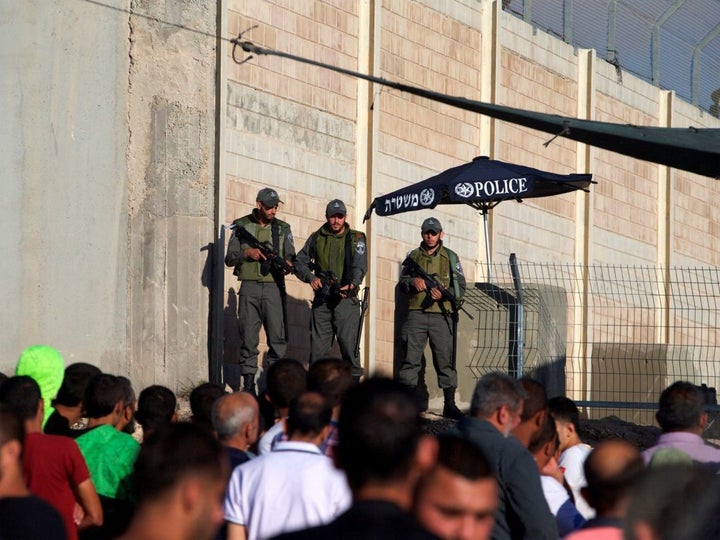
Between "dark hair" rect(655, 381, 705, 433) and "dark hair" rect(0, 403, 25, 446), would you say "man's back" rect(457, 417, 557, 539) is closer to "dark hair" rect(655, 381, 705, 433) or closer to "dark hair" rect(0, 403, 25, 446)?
"dark hair" rect(655, 381, 705, 433)

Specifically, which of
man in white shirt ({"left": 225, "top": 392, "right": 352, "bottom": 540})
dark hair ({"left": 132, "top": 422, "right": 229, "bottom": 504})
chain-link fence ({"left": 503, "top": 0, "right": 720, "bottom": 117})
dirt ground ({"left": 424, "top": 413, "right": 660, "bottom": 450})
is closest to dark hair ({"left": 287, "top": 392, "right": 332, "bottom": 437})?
man in white shirt ({"left": 225, "top": 392, "right": 352, "bottom": 540})

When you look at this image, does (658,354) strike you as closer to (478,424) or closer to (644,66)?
(644,66)

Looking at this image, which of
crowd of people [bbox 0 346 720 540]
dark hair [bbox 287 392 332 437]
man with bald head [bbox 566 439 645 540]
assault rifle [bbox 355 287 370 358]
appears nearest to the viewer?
crowd of people [bbox 0 346 720 540]

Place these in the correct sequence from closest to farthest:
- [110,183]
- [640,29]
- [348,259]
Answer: [348,259] < [110,183] < [640,29]

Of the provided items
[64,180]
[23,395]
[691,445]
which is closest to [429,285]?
[64,180]

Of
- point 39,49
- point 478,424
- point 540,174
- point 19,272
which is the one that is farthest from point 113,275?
point 478,424

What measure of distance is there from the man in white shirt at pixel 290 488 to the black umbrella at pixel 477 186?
8.80 m

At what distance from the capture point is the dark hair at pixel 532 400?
6066 millimetres

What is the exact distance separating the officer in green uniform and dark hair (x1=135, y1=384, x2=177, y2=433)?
20.5 feet

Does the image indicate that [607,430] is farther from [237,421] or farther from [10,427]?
[10,427]

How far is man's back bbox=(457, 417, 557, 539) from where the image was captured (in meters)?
5.45

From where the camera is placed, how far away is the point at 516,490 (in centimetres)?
548

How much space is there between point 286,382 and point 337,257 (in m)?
6.78

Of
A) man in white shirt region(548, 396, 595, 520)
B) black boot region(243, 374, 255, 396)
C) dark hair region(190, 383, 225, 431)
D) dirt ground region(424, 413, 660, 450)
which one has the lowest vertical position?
dirt ground region(424, 413, 660, 450)
